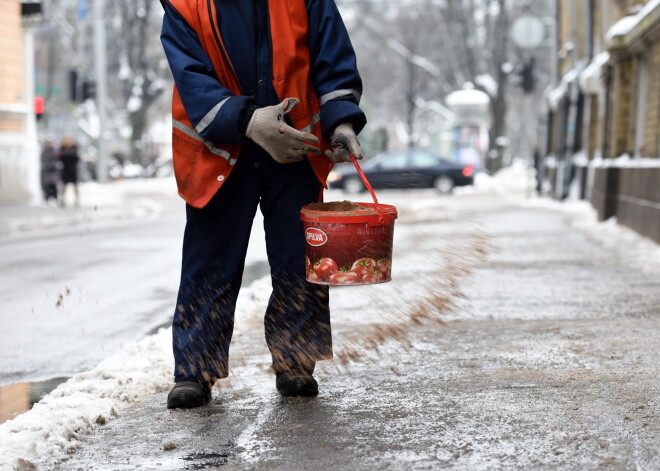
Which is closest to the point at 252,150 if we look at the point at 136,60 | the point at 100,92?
the point at 100,92

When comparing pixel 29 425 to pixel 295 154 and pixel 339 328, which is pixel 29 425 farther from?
pixel 339 328

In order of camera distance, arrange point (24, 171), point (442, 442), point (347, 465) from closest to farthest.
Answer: point (347, 465) < point (442, 442) < point (24, 171)

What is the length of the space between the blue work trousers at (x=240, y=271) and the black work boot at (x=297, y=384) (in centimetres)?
3

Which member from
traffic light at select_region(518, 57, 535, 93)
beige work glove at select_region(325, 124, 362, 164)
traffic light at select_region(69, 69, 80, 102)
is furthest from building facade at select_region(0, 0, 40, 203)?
beige work glove at select_region(325, 124, 362, 164)

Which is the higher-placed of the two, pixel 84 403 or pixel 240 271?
pixel 240 271

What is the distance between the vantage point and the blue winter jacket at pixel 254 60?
399 centimetres

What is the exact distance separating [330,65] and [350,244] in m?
0.74

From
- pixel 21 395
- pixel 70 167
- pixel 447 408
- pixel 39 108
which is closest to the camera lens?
pixel 447 408

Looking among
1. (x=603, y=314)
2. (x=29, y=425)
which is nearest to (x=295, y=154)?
(x=29, y=425)

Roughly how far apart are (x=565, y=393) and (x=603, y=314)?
2458mm

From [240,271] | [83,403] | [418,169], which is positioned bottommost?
[418,169]

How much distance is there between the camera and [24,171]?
24.8 meters

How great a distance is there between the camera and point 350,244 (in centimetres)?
389

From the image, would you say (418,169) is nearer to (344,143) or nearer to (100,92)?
(100,92)
